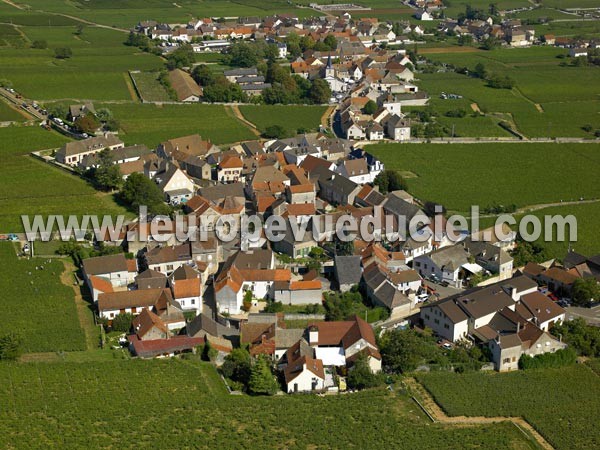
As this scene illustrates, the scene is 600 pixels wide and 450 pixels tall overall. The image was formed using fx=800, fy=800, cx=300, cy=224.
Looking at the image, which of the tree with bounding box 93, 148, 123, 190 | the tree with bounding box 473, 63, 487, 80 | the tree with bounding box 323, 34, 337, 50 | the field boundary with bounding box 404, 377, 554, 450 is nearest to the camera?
the field boundary with bounding box 404, 377, 554, 450

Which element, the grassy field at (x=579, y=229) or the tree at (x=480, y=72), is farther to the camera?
the tree at (x=480, y=72)

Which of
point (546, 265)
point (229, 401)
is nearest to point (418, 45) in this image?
point (546, 265)

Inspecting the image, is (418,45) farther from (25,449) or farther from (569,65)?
(25,449)

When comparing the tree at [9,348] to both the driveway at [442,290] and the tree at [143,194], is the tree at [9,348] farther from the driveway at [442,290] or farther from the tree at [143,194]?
the driveway at [442,290]

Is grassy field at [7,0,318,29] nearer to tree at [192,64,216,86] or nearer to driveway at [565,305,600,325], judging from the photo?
tree at [192,64,216,86]

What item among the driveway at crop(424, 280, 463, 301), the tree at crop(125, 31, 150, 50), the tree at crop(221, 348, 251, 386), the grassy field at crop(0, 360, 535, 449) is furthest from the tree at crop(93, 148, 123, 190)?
the tree at crop(125, 31, 150, 50)

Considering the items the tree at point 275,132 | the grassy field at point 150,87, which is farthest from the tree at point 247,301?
the grassy field at point 150,87
